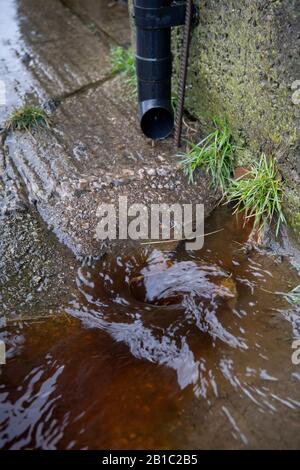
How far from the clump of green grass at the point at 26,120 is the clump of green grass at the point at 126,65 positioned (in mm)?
980

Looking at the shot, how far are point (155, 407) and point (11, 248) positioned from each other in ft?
5.51

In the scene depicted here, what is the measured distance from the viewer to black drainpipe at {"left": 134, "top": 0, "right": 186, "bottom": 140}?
406 centimetres

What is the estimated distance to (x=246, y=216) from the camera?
4062 millimetres

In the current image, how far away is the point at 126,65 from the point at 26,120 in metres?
1.35

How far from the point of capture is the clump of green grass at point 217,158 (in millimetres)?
4309

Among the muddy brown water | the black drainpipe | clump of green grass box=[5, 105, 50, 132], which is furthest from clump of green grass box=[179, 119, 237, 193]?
clump of green grass box=[5, 105, 50, 132]

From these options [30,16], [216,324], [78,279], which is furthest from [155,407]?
[30,16]

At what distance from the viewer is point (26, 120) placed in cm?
477
